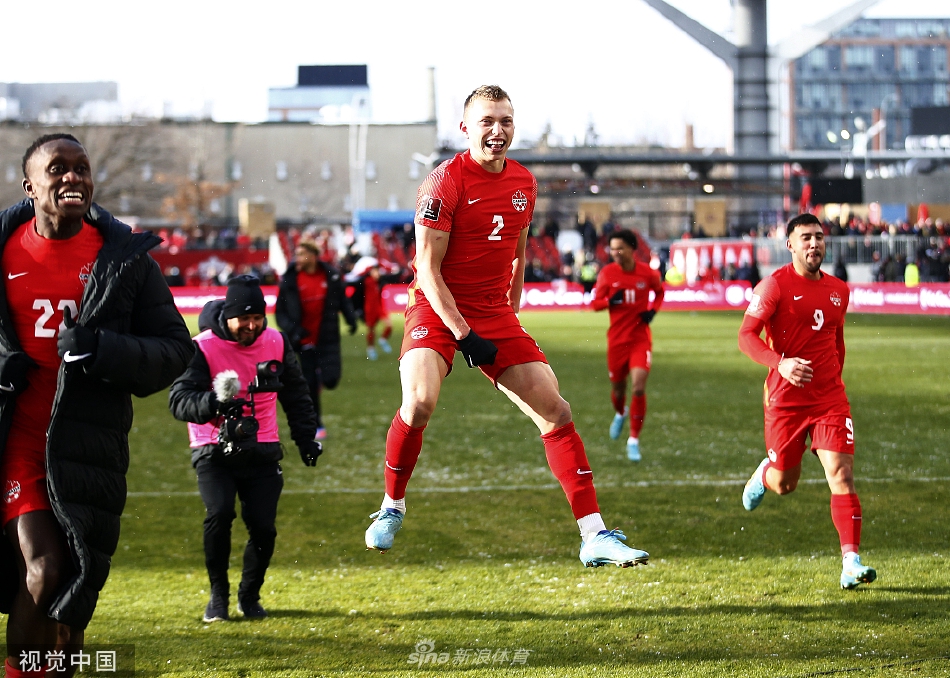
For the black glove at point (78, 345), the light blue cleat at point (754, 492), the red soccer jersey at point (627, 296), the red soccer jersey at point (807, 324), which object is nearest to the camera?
the black glove at point (78, 345)

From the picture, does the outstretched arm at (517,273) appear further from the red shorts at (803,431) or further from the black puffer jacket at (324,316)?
the black puffer jacket at (324,316)

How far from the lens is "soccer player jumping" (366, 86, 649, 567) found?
546 centimetres

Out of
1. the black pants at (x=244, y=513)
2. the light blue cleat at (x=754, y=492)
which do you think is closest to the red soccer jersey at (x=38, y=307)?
the black pants at (x=244, y=513)

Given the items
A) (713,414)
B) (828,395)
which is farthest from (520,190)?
(713,414)

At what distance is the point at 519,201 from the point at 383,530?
163 cm

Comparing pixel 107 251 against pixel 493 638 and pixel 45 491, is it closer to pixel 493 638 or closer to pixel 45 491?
pixel 45 491

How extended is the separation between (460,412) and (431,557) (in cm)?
771

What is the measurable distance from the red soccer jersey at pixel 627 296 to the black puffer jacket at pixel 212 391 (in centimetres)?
623

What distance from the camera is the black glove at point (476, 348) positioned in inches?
210

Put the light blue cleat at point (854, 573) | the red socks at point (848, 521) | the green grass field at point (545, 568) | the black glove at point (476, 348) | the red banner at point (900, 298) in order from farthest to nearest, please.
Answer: the red banner at point (900, 298)
the red socks at point (848, 521)
the light blue cleat at point (854, 573)
the green grass field at point (545, 568)
the black glove at point (476, 348)

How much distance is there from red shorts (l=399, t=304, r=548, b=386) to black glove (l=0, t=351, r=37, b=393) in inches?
71.7

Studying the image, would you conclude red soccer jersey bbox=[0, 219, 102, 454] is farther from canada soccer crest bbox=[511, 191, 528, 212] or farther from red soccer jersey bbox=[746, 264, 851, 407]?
red soccer jersey bbox=[746, 264, 851, 407]

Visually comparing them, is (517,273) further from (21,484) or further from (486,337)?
(21,484)

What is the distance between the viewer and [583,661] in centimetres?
592
